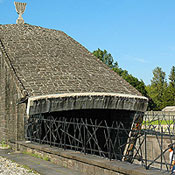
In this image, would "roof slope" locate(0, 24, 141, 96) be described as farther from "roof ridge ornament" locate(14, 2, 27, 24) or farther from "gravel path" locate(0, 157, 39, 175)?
"gravel path" locate(0, 157, 39, 175)

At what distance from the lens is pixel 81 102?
14297mm

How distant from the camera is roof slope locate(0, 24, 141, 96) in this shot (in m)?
14.7

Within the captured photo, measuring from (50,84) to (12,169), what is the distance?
6.17 m

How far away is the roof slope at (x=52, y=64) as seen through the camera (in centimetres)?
1466

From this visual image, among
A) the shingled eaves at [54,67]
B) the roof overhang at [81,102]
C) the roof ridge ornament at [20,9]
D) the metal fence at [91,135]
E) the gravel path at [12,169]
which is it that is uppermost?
the roof ridge ornament at [20,9]

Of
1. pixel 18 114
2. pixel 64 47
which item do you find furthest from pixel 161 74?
→ pixel 18 114

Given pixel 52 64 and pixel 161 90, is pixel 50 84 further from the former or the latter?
pixel 161 90

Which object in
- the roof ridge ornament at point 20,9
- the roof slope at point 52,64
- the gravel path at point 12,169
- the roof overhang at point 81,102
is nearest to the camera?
the gravel path at point 12,169

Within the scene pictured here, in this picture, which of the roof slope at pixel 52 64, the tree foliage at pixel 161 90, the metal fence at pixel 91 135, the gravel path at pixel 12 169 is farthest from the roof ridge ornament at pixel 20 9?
the tree foliage at pixel 161 90

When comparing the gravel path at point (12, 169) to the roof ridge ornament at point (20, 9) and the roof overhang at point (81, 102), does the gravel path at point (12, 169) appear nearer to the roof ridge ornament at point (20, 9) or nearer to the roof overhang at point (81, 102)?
the roof overhang at point (81, 102)

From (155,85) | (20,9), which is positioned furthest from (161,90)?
(20,9)

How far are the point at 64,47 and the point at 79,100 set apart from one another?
230 inches

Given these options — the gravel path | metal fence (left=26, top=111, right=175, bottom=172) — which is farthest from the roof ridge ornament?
the gravel path

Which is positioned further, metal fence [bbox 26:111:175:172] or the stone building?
the stone building
